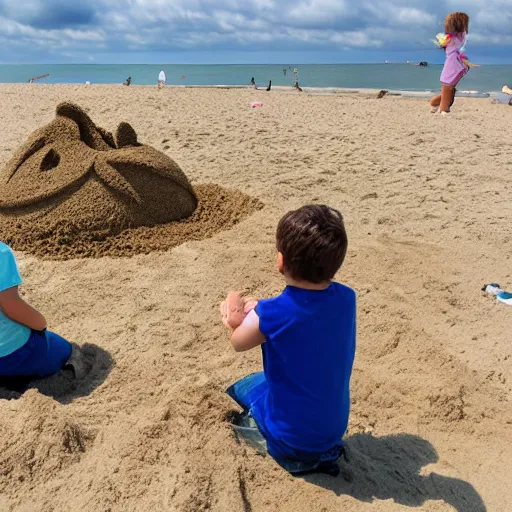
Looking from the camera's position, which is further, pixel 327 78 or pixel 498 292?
pixel 327 78

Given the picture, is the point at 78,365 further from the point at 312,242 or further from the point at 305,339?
the point at 312,242

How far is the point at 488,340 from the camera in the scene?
345 centimetres

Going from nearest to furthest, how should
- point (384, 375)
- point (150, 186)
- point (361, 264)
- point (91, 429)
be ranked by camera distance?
1. point (91, 429)
2. point (384, 375)
3. point (361, 264)
4. point (150, 186)

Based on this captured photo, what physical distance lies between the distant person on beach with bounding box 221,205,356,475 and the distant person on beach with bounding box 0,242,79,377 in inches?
44.7

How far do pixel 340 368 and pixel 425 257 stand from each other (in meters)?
2.79

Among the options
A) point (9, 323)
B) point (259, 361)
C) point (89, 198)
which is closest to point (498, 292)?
point (259, 361)

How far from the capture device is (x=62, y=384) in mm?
2887

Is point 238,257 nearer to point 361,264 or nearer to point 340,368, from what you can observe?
point 361,264

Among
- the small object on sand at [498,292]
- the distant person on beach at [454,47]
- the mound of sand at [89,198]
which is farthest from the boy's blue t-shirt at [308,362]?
the distant person on beach at [454,47]

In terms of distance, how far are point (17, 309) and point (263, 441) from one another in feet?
4.52

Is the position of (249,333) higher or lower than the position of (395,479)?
higher

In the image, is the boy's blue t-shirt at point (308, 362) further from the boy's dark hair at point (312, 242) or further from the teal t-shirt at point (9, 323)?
the teal t-shirt at point (9, 323)

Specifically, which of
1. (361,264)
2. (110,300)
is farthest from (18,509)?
(361,264)

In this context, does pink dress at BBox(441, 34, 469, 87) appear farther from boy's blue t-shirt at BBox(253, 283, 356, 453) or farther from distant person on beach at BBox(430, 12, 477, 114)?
boy's blue t-shirt at BBox(253, 283, 356, 453)
